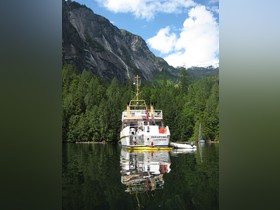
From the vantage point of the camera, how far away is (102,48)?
66625 mm

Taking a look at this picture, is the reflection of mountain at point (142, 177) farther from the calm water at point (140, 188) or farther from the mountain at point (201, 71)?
the mountain at point (201, 71)

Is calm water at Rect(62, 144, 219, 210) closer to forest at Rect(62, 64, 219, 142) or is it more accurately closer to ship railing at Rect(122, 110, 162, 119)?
ship railing at Rect(122, 110, 162, 119)

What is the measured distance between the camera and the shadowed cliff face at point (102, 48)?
58.9 m

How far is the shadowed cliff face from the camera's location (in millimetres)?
58938

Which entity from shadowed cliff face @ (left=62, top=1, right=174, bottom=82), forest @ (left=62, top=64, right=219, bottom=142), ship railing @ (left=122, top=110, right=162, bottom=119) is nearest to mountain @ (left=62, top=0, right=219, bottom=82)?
shadowed cliff face @ (left=62, top=1, right=174, bottom=82)

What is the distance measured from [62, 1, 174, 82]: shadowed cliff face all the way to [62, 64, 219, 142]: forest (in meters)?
21.8

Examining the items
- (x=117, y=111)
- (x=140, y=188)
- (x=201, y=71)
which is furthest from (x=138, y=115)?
(x=201, y=71)

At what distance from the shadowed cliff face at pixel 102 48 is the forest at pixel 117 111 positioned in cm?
2176

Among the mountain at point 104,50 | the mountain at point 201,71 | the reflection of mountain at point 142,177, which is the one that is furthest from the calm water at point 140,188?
the mountain at point 104,50
